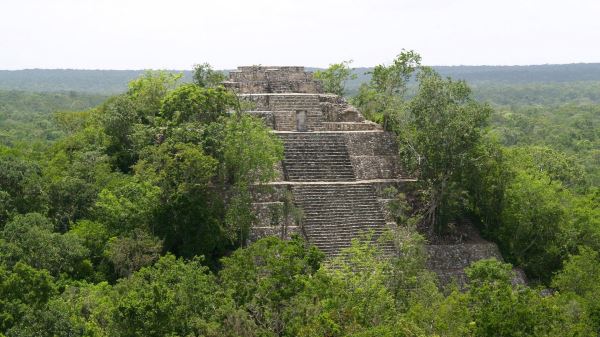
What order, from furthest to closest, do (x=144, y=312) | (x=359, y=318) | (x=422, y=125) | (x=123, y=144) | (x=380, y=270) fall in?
(x=123, y=144) → (x=422, y=125) → (x=380, y=270) → (x=359, y=318) → (x=144, y=312)

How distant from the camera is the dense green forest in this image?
15008mm

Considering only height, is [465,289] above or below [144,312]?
below

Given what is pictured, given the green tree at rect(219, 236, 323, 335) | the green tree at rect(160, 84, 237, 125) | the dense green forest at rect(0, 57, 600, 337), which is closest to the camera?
the dense green forest at rect(0, 57, 600, 337)

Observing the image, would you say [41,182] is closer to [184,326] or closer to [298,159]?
[298,159]

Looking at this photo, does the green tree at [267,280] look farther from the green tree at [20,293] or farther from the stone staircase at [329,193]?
the green tree at [20,293]

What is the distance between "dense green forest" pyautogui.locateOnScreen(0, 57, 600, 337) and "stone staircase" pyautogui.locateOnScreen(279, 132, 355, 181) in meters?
1.41

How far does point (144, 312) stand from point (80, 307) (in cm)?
209

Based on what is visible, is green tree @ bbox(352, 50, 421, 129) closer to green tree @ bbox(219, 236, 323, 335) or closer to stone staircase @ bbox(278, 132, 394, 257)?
stone staircase @ bbox(278, 132, 394, 257)

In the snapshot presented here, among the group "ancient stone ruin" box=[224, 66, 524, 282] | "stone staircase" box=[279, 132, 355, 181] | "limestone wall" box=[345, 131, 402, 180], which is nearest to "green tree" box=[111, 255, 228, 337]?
"ancient stone ruin" box=[224, 66, 524, 282]

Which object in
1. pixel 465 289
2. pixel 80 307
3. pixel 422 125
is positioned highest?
pixel 422 125

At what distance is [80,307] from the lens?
16.1m

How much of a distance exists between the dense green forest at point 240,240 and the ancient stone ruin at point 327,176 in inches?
24.8

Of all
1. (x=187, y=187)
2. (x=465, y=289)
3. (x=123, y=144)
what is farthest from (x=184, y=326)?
(x=123, y=144)

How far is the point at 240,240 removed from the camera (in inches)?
813
